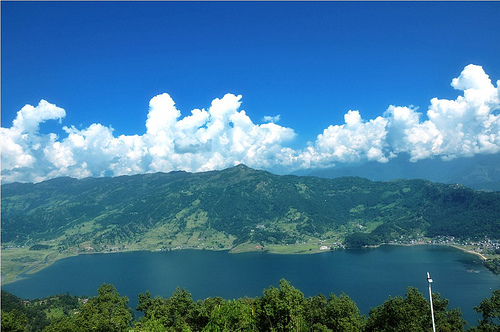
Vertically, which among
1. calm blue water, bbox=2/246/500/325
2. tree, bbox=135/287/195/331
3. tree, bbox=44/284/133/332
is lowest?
calm blue water, bbox=2/246/500/325

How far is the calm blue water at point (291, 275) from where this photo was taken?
106 meters

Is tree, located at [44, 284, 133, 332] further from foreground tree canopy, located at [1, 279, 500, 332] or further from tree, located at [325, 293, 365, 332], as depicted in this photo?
tree, located at [325, 293, 365, 332]

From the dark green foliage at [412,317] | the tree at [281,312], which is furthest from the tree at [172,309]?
the dark green foliage at [412,317]

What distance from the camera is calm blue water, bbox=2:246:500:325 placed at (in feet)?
347

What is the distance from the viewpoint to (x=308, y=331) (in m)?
29.4

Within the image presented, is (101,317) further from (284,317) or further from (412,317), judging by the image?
(412,317)

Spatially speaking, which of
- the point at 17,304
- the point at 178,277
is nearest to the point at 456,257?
the point at 178,277

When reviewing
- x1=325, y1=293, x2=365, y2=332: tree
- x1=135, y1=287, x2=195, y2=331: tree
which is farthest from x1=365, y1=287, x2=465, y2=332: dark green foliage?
x1=135, y1=287, x2=195, y2=331: tree

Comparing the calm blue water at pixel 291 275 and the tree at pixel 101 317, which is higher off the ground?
the tree at pixel 101 317

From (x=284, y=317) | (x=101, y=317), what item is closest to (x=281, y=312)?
(x=284, y=317)

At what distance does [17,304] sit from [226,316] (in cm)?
9208

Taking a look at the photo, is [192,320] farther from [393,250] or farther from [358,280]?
[393,250]

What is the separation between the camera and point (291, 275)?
440 feet

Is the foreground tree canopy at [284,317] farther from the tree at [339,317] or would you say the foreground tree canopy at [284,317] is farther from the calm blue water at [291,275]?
the calm blue water at [291,275]
